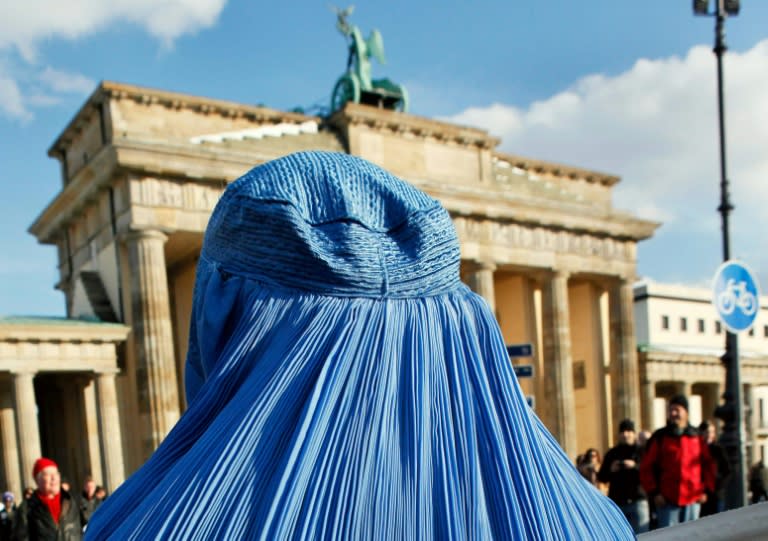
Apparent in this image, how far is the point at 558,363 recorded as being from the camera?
→ 3194 cm

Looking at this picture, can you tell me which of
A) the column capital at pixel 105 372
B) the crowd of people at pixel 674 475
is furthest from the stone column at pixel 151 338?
the crowd of people at pixel 674 475

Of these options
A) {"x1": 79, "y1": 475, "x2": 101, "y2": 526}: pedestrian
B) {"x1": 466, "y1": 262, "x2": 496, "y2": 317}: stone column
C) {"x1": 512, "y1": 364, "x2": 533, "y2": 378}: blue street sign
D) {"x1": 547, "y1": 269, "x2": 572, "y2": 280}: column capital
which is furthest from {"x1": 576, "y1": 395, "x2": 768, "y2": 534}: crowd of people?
{"x1": 547, "y1": 269, "x2": 572, "y2": 280}: column capital

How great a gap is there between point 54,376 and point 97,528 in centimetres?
2671

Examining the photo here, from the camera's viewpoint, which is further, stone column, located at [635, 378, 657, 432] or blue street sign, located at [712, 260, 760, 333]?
stone column, located at [635, 378, 657, 432]

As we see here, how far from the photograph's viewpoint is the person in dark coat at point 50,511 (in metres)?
6.41

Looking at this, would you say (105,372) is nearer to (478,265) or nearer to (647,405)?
(478,265)

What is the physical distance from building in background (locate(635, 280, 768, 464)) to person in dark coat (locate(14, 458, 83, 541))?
31.8 m

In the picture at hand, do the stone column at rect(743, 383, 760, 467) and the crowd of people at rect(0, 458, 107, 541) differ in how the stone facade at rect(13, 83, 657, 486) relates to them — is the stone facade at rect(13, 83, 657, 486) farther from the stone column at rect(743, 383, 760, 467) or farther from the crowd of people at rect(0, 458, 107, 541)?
the crowd of people at rect(0, 458, 107, 541)

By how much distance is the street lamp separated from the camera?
960 cm

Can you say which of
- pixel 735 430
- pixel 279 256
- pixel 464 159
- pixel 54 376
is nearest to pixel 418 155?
pixel 464 159

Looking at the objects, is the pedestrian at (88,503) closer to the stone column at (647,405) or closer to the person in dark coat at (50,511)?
the person in dark coat at (50,511)

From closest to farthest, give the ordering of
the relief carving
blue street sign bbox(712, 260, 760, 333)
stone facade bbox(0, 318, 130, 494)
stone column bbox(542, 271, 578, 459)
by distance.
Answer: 1. blue street sign bbox(712, 260, 760, 333)
2. stone facade bbox(0, 318, 130, 494)
3. the relief carving
4. stone column bbox(542, 271, 578, 459)

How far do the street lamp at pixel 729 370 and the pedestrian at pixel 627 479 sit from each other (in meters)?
1.44

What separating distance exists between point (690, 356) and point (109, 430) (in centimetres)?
2710
